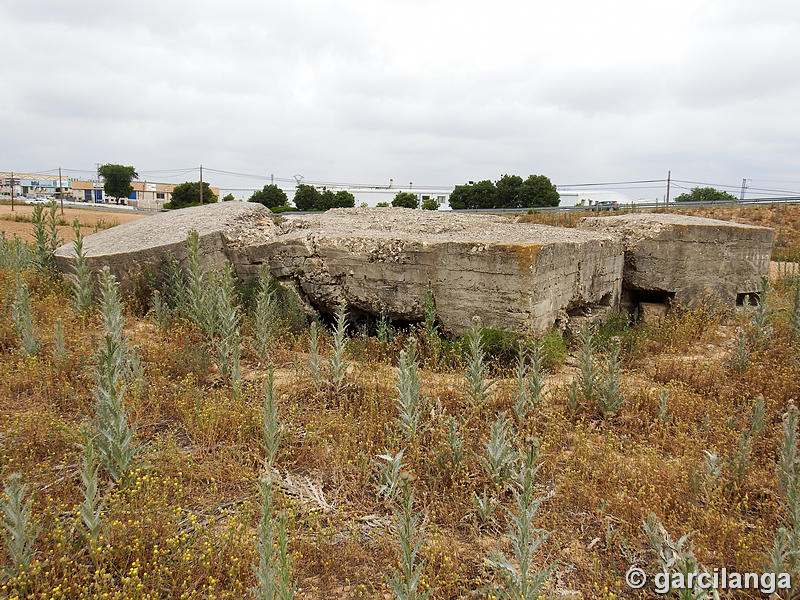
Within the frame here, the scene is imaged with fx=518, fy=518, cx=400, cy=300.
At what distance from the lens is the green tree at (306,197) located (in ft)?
140

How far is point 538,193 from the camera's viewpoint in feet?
137

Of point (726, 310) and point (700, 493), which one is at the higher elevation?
point (726, 310)

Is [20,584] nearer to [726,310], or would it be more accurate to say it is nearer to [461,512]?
[461,512]

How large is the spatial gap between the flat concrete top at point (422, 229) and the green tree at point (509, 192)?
1407 inches

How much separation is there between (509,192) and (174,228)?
3811 centimetres

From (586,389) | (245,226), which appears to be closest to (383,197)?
(245,226)

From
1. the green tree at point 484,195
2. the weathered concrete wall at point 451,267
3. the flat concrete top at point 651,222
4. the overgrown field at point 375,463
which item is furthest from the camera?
the green tree at point 484,195

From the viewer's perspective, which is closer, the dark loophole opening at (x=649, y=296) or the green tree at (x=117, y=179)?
the dark loophole opening at (x=649, y=296)

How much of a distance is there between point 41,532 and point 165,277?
435 centimetres

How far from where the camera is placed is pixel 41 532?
2.75 meters

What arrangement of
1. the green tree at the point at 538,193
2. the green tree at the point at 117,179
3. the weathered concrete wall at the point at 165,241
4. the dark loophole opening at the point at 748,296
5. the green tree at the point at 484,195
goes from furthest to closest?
1. the green tree at the point at 117,179
2. the green tree at the point at 484,195
3. the green tree at the point at 538,193
4. the dark loophole opening at the point at 748,296
5. the weathered concrete wall at the point at 165,241

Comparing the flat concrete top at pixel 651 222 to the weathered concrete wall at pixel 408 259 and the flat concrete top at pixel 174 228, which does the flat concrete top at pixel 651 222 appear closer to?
the weathered concrete wall at pixel 408 259

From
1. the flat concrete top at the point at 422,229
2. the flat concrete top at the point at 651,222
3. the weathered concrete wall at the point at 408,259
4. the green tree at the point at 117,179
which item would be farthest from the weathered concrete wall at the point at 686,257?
the green tree at the point at 117,179

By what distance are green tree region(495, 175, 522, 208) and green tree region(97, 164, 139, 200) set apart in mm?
52869
